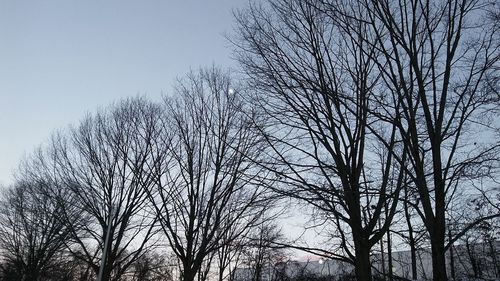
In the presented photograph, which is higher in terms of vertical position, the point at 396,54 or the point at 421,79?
the point at 396,54

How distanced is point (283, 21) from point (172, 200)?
807 centimetres

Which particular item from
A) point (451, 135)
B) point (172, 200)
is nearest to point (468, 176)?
point (451, 135)

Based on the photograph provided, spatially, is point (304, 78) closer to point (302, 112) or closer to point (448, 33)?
point (302, 112)

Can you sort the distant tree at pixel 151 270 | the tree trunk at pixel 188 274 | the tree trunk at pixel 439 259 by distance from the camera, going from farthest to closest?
the distant tree at pixel 151 270 → the tree trunk at pixel 188 274 → the tree trunk at pixel 439 259

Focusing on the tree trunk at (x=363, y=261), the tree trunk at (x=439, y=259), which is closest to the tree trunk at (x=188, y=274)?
the tree trunk at (x=363, y=261)

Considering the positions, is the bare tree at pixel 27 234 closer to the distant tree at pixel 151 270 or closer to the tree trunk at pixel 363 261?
the distant tree at pixel 151 270

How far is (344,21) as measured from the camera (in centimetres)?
689

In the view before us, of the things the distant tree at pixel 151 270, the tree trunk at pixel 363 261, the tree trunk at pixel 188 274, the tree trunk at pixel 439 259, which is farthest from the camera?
the distant tree at pixel 151 270

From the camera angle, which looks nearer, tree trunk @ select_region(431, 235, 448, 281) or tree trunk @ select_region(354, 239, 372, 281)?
tree trunk @ select_region(431, 235, 448, 281)

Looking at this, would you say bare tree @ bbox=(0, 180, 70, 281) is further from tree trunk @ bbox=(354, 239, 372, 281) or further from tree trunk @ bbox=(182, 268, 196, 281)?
tree trunk @ bbox=(354, 239, 372, 281)

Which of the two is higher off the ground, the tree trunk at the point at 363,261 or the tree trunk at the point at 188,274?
the tree trunk at the point at 363,261

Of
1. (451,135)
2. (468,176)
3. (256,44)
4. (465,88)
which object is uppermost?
(256,44)

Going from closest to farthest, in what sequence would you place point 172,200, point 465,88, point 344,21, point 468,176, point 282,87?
point 468,176
point 465,88
point 344,21
point 282,87
point 172,200

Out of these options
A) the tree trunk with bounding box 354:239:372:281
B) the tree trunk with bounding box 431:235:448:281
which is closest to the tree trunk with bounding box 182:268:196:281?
the tree trunk with bounding box 354:239:372:281
